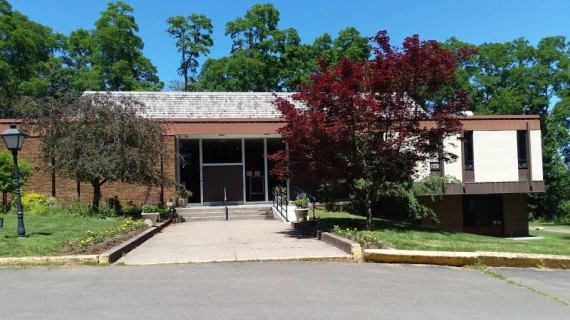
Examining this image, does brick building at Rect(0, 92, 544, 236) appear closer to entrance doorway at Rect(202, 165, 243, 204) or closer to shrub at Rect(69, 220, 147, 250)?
entrance doorway at Rect(202, 165, 243, 204)

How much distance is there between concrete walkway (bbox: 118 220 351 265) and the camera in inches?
376

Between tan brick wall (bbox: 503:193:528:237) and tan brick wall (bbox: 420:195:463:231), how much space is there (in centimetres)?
308

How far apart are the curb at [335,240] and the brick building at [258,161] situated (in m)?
6.62

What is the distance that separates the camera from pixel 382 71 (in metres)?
11.5

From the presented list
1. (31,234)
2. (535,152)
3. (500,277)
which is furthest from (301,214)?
(535,152)

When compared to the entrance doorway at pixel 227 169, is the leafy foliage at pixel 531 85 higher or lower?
higher

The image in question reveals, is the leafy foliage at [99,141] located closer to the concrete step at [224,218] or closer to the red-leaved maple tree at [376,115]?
the concrete step at [224,218]

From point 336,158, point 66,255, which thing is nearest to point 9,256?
point 66,255

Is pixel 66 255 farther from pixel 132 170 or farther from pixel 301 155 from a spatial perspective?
pixel 132 170

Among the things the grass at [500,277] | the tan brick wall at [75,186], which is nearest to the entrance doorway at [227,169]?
the tan brick wall at [75,186]

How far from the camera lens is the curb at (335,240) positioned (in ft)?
30.6

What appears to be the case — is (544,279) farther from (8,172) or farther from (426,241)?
(8,172)

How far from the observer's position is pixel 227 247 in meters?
11.1

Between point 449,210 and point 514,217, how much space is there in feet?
14.0
